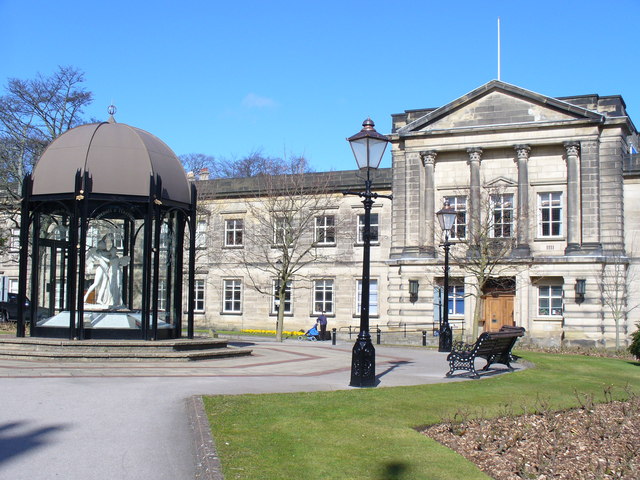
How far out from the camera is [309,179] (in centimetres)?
4331

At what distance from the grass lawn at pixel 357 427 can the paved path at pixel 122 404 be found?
2.06ft

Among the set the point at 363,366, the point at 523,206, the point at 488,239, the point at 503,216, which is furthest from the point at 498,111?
the point at 363,366

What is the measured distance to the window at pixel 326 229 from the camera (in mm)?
43875

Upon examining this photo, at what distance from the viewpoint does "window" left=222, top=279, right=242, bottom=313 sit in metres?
46.7

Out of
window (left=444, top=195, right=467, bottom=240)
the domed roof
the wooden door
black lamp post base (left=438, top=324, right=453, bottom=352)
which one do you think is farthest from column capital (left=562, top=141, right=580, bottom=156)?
the domed roof

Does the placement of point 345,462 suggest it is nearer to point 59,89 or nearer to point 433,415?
point 433,415

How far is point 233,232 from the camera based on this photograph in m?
47.1

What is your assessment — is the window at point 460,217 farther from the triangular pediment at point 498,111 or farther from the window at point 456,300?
the triangular pediment at point 498,111

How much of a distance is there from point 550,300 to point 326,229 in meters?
13.5

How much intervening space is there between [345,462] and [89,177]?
485 inches

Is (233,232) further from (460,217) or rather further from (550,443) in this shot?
(550,443)

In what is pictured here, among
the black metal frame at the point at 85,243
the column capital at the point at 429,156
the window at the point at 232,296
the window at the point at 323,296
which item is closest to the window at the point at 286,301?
the window at the point at 323,296

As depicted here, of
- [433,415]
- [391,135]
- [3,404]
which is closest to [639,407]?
[433,415]

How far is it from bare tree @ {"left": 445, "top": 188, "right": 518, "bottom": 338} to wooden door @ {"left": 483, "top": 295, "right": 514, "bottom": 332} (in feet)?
1.59
